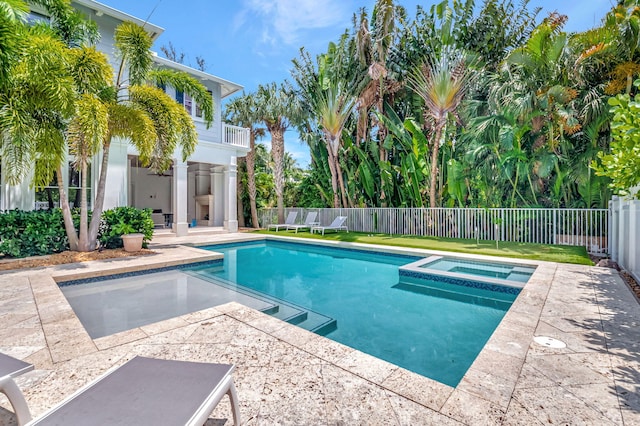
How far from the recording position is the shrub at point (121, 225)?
989 centimetres

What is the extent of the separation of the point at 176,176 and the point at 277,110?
6.65 metres

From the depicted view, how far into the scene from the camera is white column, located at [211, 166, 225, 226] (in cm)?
1812

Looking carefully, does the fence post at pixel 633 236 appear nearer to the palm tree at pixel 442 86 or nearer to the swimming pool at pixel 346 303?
the swimming pool at pixel 346 303

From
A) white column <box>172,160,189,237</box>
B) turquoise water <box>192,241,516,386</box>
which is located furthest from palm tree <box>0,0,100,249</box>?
white column <box>172,160,189,237</box>

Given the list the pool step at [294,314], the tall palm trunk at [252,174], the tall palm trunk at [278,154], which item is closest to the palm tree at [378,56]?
the tall palm trunk at [278,154]

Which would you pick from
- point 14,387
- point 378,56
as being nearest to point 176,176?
point 378,56

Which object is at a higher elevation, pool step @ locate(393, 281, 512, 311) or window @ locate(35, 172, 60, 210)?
window @ locate(35, 172, 60, 210)

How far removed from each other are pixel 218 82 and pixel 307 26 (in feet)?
17.8

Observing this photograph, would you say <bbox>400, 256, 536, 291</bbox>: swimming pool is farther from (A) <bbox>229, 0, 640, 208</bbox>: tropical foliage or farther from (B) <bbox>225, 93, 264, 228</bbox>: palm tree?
(B) <bbox>225, 93, 264, 228</bbox>: palm tree

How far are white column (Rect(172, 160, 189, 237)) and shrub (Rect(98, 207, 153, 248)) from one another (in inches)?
Answer: 160

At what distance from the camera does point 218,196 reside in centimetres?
1838

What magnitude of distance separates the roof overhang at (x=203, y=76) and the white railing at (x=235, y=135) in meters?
1.92

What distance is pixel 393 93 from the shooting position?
15.4 m

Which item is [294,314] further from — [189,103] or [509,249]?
[189,103]
